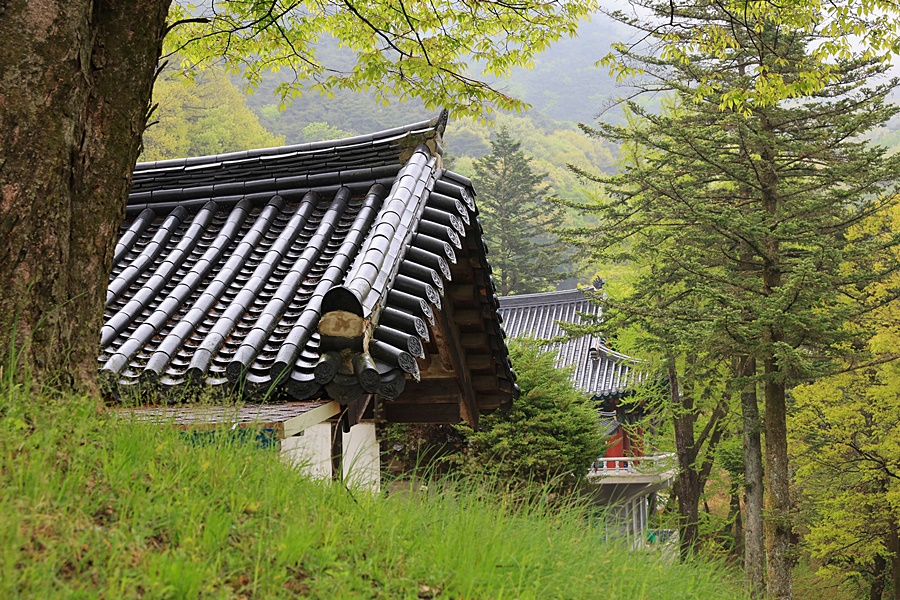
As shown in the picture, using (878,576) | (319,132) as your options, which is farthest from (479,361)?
(319,132)

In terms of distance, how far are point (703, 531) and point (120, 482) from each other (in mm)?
19105

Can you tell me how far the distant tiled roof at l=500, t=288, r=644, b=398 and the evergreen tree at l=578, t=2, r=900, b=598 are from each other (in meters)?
6.14

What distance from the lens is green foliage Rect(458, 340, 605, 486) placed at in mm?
12703

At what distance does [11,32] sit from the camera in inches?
125

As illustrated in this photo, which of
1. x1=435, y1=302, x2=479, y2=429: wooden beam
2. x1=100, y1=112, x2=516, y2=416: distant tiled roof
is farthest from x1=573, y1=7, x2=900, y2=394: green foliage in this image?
x1=100, y1=112, x2=516, y2=416: distant tiled roof

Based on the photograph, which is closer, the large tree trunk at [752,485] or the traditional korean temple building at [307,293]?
the traditional korean temple building at [307,293]

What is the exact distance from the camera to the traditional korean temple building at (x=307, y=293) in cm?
457

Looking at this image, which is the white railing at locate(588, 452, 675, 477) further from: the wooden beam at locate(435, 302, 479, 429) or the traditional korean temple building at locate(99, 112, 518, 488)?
the traditional korean temple building at locate(99, 112, 518, 488)

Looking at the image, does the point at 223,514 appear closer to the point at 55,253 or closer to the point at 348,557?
the point at 348,557

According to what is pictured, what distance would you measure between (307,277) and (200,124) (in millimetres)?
38097

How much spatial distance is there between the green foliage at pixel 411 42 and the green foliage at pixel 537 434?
20.8 ft

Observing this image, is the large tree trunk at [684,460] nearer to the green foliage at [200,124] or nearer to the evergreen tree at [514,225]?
the evergreen tree at [514,225]

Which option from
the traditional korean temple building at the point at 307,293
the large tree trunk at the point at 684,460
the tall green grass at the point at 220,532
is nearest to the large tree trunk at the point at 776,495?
the large tree trunk at the point at 684,460

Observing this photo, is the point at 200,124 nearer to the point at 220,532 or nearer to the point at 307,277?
the point at 307,277
